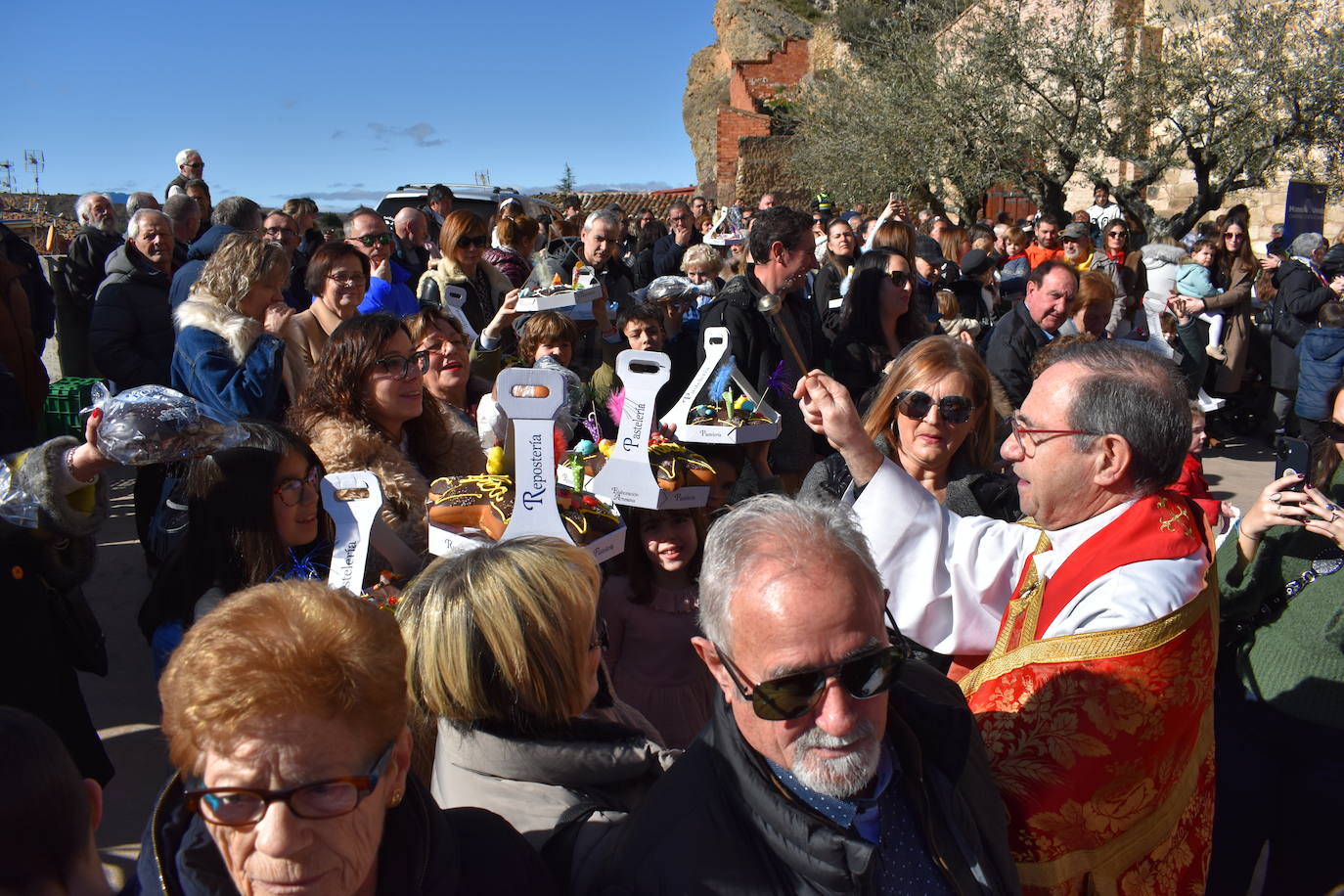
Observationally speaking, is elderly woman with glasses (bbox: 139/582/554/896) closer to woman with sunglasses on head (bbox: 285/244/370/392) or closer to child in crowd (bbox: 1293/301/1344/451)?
woman with sunglasses on head (bbox: 285/244/370/392)

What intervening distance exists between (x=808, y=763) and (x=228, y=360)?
295 centimetres

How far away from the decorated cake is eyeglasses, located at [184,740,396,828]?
1.05 meters

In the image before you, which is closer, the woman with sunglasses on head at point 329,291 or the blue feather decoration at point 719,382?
the blue feather decoration at point 719,382

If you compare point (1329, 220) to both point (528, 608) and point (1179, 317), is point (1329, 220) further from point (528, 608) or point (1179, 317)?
point (528, 608)

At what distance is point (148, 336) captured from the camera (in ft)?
15.9

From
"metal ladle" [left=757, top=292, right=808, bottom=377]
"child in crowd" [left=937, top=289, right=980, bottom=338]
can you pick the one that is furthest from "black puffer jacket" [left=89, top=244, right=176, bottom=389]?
"child in crowd" [left=937, top=289, right=980, bottom=338]

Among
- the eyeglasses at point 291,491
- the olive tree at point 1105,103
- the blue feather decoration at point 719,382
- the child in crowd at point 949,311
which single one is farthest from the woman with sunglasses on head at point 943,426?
the olive tree at point 1105,103

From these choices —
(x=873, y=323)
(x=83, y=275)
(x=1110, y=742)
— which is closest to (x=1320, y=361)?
(x=873, y=323)

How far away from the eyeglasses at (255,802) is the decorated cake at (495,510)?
1055mm

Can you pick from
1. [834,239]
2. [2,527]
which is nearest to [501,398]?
[2,527]

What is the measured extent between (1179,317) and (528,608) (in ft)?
27.5

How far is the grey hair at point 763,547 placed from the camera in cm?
165

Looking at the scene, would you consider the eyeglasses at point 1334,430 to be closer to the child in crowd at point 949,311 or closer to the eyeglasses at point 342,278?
the child in crowd at point 949,311

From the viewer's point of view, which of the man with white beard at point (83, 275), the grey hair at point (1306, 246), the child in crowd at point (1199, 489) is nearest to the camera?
the child in crowd at point (1199, 489)
